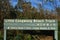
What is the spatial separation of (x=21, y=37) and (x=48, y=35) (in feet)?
3.26

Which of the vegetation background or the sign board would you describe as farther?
the vegetation background

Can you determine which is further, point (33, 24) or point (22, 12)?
point (22, 12)

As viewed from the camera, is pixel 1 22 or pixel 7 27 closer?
pixel 7 27

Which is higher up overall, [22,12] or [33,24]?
[22,12]

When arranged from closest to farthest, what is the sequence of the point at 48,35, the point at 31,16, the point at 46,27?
the point at 46,27
the point at 48,35
the point at 31,16

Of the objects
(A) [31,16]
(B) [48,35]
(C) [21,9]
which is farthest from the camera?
(C) [21,9]

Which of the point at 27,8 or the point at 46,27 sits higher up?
the point at 27,8

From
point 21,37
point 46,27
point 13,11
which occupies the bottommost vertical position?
point 21,37

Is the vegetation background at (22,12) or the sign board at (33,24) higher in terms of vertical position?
the vegetation background at (22,12)

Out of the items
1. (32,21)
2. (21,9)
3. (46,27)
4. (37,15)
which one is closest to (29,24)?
(32,21)

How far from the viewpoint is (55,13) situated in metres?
6.68

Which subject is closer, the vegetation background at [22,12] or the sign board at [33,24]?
the sign board at [33,24]

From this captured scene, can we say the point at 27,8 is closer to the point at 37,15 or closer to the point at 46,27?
the point at 37,15

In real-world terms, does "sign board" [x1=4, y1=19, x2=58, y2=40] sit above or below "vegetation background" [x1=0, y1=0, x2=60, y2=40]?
below
